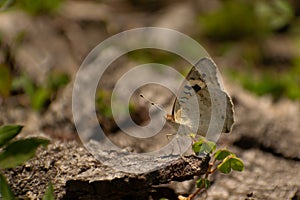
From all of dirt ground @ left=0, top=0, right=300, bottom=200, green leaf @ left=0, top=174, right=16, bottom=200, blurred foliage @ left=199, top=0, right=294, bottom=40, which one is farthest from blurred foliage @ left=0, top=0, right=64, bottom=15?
green leaf @ left=0, top=174, right=16, bottom=200

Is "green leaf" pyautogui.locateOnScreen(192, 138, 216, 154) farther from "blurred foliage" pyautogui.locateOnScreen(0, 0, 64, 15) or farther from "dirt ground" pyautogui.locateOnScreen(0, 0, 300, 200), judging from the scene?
"blurred foliage" pyautogui.locateOnScreen(0, 0, 64, 15)

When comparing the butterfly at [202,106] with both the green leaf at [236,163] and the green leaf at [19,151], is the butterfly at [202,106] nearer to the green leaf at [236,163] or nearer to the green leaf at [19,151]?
the green leaf at [236,163]

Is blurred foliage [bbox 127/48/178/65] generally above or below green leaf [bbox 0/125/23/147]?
above

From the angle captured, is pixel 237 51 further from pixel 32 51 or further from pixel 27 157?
pixel 27 157

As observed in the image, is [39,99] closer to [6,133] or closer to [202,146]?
[6,133]

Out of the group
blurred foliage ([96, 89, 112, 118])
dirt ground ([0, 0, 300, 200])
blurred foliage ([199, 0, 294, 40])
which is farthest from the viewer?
blurred foliage ([199, 0, 294, 40])

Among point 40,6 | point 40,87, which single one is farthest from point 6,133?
point 40,6
